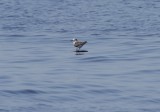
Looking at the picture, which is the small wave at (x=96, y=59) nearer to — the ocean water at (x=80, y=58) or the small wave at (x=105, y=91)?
the ocean water at (x=80, y=58)

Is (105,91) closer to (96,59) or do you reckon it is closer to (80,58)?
(96,59)

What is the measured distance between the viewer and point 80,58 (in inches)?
1204

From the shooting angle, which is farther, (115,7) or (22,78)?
(115,7)

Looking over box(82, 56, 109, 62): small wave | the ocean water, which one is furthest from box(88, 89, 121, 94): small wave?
box(82, 56, 109, 62): small wave

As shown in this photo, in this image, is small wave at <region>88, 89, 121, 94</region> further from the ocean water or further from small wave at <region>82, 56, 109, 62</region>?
small wave at <region>82, 56, 109, 62</region>

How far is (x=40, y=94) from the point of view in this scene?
23266mm

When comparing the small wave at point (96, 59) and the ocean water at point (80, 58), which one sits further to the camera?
the small wave at point (96, 59)

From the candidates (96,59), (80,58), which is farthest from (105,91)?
(80,58)

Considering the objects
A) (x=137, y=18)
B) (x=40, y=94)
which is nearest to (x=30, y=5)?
(x=137, y=18)

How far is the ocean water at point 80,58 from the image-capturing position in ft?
73.7

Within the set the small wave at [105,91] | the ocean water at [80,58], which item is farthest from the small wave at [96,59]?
the small wave at [105,91]

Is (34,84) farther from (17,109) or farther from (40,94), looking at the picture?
(17,109)

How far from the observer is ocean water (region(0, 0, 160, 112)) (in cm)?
2247

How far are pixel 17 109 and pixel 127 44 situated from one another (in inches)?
558
